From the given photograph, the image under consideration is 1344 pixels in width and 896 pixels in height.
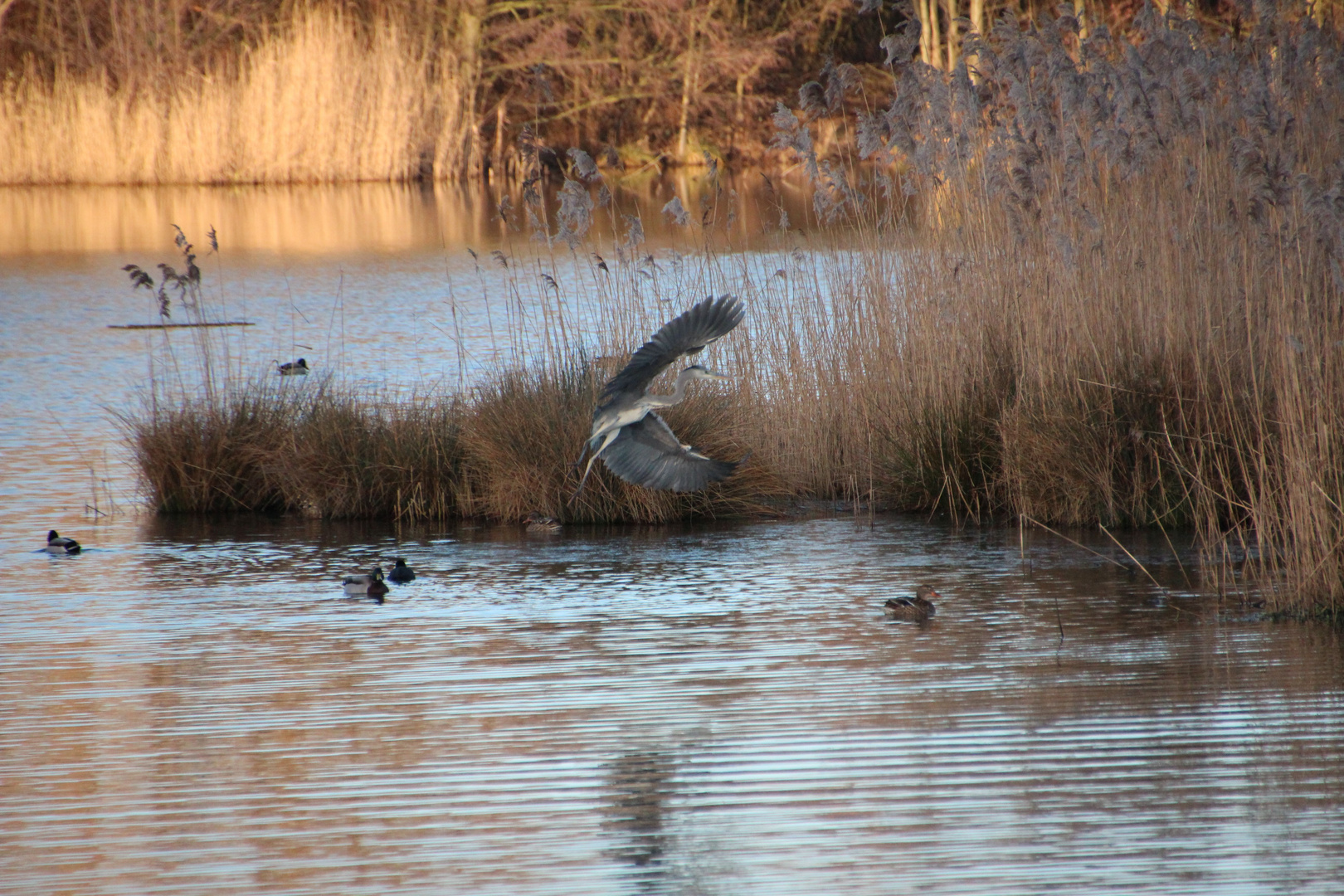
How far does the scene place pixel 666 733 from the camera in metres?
4.30

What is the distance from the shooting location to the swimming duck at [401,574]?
20.8ft

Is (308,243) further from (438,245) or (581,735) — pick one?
(581,735)

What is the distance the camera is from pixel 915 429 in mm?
7664

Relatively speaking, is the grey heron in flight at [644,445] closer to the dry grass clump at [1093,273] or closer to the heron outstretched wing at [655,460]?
the heron outstretched wing at [655,460]

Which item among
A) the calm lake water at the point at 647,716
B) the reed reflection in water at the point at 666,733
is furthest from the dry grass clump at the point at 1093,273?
the reed reflection in water at the point at 666,733

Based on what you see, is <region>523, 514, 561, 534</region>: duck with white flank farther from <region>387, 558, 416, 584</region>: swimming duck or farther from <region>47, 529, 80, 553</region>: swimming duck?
<region>47, 529, 80, 553</region>: swimming duck

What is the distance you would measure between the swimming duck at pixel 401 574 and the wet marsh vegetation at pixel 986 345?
4.05 feet

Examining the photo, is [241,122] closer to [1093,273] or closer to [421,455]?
[421,455]

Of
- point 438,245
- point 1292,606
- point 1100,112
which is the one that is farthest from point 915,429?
point 438,245

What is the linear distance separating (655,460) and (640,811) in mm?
2675

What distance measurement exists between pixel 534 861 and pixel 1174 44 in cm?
517

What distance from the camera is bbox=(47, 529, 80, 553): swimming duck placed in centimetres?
703

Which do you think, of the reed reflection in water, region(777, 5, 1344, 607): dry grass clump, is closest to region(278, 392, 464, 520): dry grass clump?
A: the reed reflection in water

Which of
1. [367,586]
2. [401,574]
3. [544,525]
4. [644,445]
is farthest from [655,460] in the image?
[544,525]
